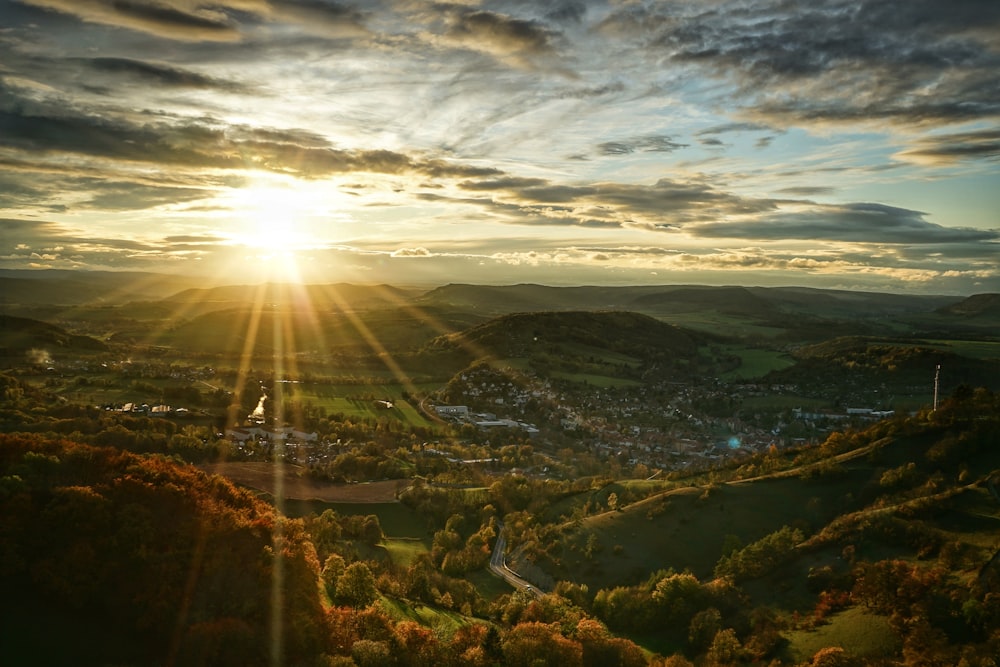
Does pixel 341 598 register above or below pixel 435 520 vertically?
above

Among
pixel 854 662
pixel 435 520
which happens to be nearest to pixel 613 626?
pixel 854 662

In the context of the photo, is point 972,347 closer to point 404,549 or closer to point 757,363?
point 757,363

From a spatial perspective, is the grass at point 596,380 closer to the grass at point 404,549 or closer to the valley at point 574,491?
the valley at point 574,491

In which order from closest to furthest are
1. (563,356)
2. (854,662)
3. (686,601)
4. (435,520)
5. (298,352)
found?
(854,662) → (686,601) → (435,520) → (563,356) → (298,352)

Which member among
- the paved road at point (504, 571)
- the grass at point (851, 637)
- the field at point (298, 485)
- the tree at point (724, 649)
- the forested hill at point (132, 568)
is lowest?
the paved road at point (504, 571)

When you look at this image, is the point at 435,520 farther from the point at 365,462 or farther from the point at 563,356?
the point at 563,356

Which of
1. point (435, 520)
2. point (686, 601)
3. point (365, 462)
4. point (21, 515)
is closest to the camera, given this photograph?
point (21, 515)

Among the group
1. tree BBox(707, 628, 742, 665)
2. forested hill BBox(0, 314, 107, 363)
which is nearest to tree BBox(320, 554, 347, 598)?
tree BBox(707, 628, 742, 665)

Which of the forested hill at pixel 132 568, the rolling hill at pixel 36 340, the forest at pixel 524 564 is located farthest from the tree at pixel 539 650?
the rolling hill at pixel 36 340
